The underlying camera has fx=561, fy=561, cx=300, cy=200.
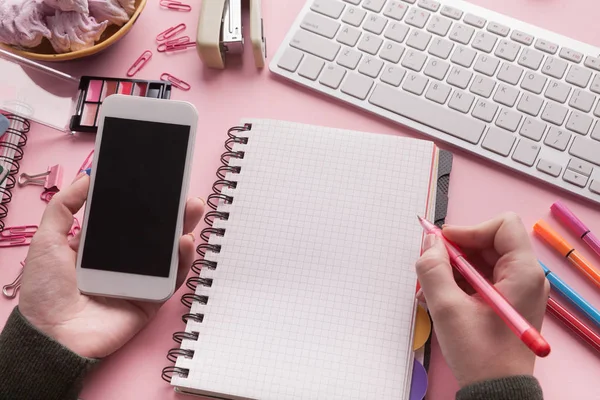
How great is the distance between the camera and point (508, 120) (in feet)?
2.48

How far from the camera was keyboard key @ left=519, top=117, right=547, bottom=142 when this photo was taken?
2.45 ft

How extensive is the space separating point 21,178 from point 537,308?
67cm

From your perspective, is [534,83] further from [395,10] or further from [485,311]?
[485,311]

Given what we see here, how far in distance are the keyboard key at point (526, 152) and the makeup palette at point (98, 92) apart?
1.60 ft

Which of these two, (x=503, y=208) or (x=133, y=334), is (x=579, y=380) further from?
(x=133, y=334)

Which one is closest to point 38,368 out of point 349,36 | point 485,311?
point 485,311

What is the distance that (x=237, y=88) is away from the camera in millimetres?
818

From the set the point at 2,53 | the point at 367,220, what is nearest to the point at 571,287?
the point at 367,220

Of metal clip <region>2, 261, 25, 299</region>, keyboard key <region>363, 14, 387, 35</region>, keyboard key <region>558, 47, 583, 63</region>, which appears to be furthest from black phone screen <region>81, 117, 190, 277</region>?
keyboard key <region>558, 47, 583, 63</region>

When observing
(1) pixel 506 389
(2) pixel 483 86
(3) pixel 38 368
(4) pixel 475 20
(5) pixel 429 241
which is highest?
(4) pixel 475 20

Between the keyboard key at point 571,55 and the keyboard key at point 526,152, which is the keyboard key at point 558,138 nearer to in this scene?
the keyboard key at point 526,152

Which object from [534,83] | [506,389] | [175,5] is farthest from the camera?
[175,5]

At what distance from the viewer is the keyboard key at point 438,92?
0.77m

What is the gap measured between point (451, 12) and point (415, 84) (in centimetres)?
14
